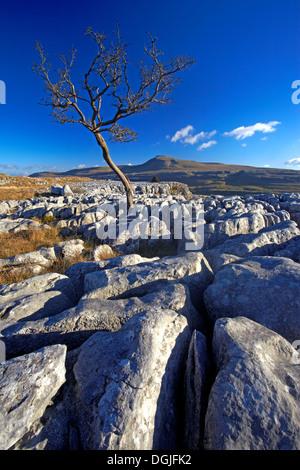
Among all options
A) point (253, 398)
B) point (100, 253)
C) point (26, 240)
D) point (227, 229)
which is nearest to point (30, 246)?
point (26, 240)

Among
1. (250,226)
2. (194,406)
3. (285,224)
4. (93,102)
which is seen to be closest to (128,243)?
(250,226)

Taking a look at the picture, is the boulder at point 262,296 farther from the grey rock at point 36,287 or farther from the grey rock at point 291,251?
the grey rock at point 36,287

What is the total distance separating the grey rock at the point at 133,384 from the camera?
198 centimetres

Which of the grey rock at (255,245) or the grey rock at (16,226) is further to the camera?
the grey rock at (16,226)

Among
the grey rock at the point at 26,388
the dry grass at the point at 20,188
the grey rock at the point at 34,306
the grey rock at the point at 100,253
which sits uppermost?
the dry grass at the point at 20,188

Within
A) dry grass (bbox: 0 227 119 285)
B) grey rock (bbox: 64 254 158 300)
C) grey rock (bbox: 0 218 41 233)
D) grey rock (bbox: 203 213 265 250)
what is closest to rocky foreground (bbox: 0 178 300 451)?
grey rock (bbox: 64 254 158 300)

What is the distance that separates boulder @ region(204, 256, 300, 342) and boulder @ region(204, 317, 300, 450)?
862mm

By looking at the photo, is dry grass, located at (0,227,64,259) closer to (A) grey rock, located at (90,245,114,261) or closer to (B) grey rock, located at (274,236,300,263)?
(A) grey rock, located at (90,245,114,261)

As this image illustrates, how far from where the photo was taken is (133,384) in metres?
Result: 2.25

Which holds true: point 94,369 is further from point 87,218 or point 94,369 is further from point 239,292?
point 87,218

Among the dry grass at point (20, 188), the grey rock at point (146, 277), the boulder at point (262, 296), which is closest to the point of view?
the boulder at point (262, 296)

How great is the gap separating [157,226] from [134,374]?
8.37 metres

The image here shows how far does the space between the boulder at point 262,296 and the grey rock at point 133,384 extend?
4.48 ft

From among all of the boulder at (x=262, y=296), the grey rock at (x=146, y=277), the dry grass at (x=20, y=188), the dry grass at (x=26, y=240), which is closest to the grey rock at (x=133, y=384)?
the boulder at (x=262, y=296)
